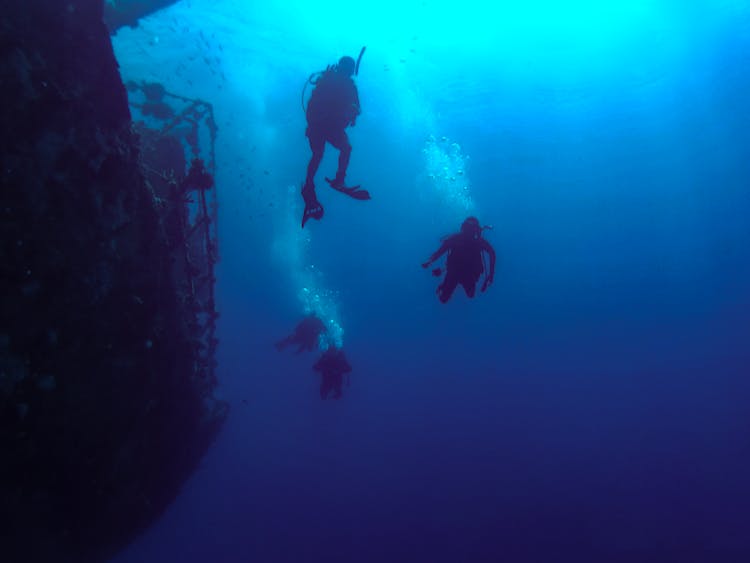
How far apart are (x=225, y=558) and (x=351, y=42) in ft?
81.2

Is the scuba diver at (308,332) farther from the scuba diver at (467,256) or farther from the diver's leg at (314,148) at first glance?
the diver's leg at (314,148)

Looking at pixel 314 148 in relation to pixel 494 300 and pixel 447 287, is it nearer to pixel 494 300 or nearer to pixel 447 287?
pixel 447 287

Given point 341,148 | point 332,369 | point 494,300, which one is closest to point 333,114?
point 341,148

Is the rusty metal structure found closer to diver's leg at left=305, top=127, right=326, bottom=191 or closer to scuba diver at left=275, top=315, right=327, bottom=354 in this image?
diver's leg at left=305, top=127, right=326, bottom=191

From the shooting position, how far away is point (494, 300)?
6494cm

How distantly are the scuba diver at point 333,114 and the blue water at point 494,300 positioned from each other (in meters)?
12.9

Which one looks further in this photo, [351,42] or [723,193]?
[723,193]

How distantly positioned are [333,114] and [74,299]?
3447mm

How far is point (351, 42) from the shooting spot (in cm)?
2747

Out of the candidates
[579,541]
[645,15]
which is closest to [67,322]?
[579,541]

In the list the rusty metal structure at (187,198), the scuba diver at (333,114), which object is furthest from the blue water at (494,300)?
the scuba diver at (333,114)

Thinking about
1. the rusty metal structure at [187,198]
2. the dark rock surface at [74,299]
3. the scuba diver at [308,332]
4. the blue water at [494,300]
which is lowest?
the dark rock surface at [74,299]

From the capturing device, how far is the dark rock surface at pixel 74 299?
3.72 meters

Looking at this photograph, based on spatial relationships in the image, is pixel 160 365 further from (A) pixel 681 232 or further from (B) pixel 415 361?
(A) pixel 681 232
